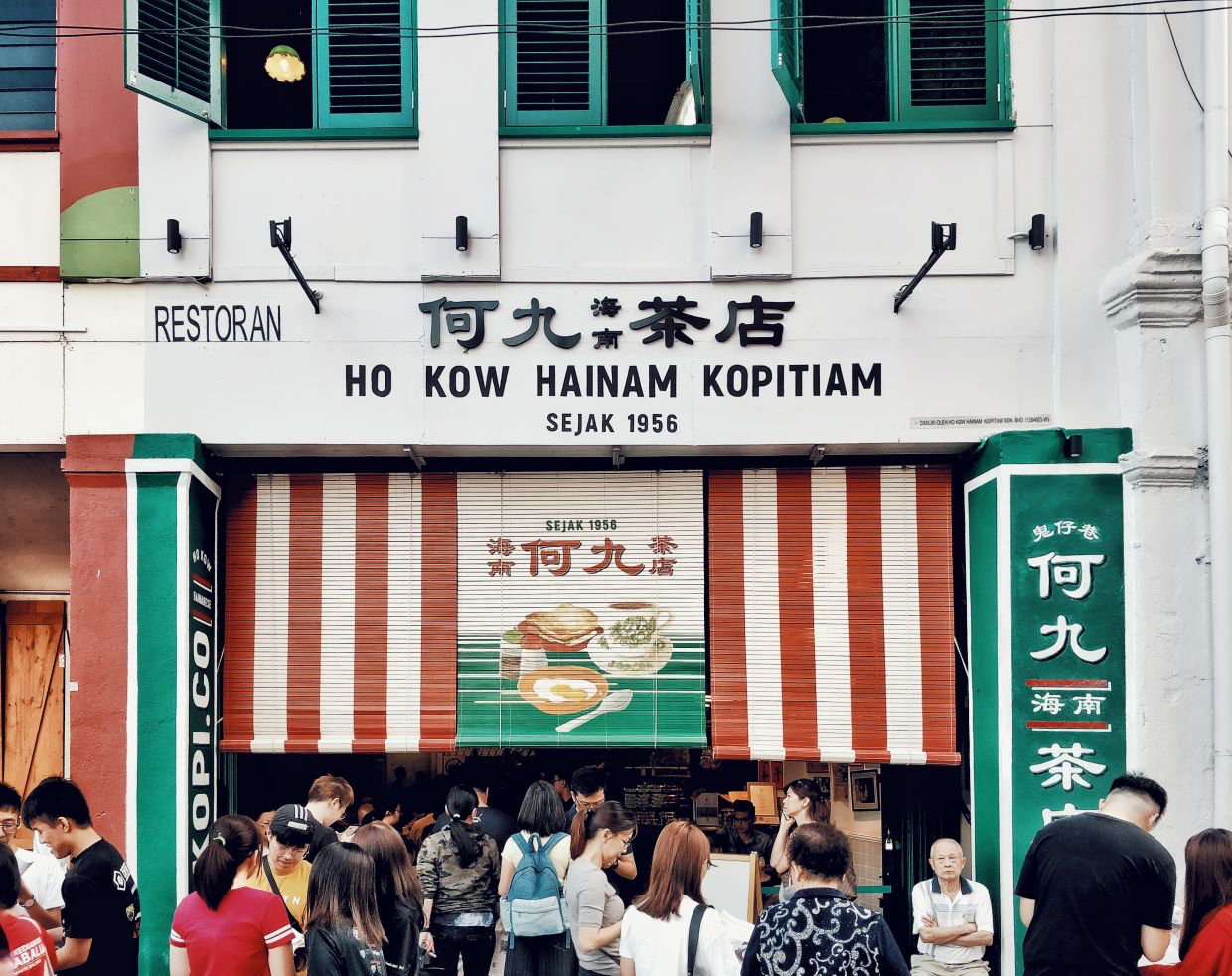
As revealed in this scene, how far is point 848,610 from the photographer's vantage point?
9.54m

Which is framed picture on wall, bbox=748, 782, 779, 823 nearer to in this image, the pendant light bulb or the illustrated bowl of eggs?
the illustrated bowl of eggs

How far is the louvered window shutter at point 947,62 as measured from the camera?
30.8 feet

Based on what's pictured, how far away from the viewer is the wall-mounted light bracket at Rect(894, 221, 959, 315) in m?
8.60

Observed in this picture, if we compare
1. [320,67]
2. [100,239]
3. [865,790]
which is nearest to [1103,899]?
[865,790]

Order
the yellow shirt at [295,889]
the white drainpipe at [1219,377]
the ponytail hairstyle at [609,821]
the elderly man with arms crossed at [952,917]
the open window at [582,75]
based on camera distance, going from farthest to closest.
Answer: the open window at [582,75]
the elderly man with arms crossed at [952,917]
the white drainpipe at [1219,377]
the yellow shirt at [295,889]
the ponytail hairstyle at [609,821]

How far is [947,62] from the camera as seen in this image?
9.50 metres

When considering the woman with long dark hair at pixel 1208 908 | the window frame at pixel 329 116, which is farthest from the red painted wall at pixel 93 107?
the woman with long dark hair at pixel 1208 908

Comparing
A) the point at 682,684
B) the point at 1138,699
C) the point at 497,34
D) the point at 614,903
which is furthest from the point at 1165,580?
the point at 497,34

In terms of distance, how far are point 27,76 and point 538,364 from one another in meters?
4.63

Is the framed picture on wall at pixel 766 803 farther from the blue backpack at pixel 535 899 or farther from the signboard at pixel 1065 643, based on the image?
the blue backpack at pixel 535 899

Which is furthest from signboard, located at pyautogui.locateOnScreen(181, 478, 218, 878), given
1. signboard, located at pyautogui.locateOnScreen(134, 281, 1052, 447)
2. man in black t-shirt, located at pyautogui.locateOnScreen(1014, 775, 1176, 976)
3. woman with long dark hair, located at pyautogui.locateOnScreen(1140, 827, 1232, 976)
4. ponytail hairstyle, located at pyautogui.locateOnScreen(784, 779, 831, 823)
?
woman with long dark hair, located at pyautogui.locateOnScreen(1140, 827, 1232, 976)

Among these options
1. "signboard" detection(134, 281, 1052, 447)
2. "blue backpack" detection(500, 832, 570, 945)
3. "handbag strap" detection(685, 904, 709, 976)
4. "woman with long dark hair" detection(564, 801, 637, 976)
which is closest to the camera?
"handbag strap" detection(685, 904, 709, 976)

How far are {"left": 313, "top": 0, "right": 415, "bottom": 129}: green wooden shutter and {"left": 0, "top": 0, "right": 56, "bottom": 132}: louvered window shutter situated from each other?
210 centimetres

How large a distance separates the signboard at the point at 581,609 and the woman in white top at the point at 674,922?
11.8 feet
